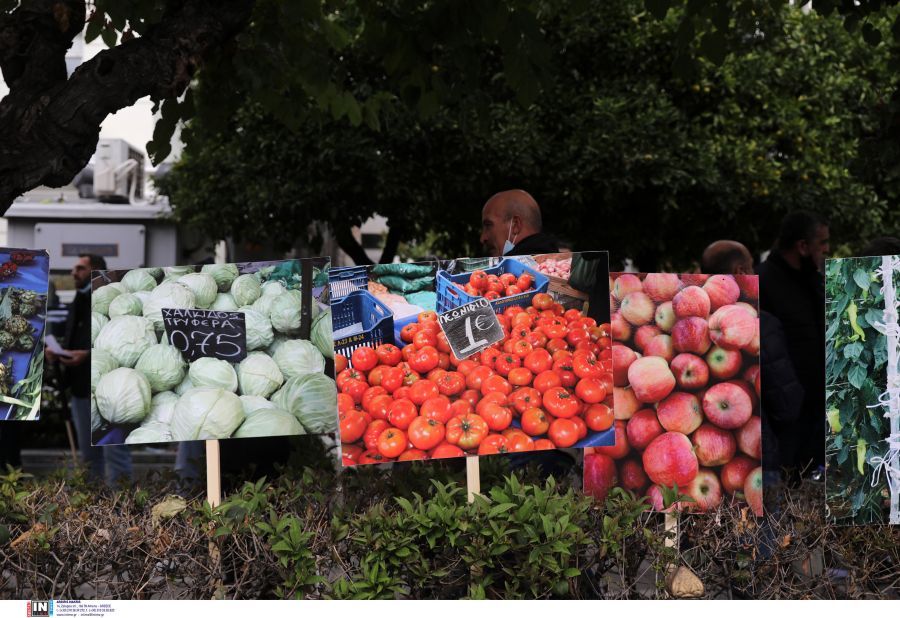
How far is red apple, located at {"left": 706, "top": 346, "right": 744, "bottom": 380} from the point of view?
153 inches

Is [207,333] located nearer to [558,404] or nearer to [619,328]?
[558,404]

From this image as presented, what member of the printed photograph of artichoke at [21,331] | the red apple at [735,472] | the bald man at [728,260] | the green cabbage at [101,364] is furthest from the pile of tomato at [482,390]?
the bald man at [728,260]

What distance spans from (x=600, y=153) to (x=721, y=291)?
29.4 feet

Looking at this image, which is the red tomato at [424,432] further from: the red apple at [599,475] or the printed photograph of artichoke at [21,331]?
the printed photograph of artichoke at [21,331]

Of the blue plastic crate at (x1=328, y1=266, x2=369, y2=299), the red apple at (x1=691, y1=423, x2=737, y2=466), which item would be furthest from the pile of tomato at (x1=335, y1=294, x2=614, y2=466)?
the red apple at (x1=691, y1=423, x2=737, y2=466)

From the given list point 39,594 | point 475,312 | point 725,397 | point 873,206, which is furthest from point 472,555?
point 873,206

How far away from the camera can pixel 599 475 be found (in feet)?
12.8

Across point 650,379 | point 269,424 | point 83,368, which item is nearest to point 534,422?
point 650,379

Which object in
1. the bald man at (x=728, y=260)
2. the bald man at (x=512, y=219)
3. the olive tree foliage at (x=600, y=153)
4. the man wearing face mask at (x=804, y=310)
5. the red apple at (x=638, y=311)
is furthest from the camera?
the olive tree foliage at (x=600, y=153)

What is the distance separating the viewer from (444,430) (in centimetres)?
375

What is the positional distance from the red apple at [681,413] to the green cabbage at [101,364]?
6.40 feet

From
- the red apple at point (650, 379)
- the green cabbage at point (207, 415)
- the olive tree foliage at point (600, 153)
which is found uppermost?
the olive tree foliage at point (600, 153)

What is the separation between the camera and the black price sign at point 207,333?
389 cm

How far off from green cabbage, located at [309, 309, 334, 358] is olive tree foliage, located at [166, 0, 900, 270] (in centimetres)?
832
